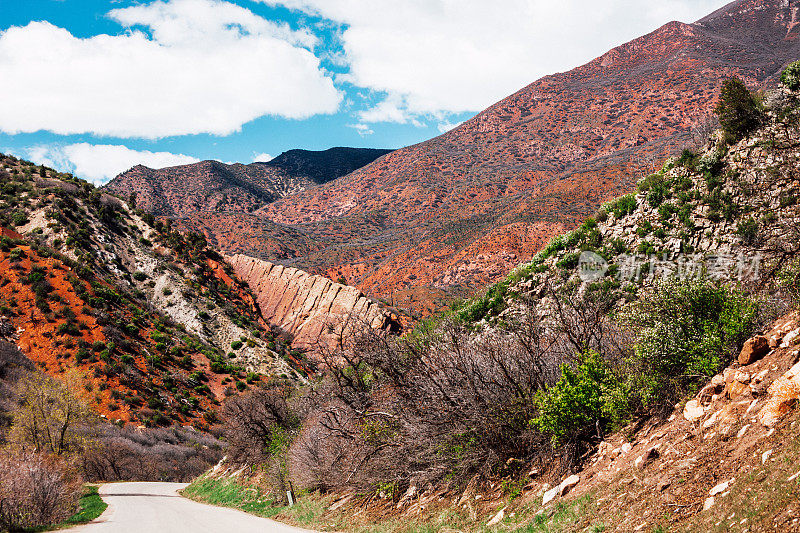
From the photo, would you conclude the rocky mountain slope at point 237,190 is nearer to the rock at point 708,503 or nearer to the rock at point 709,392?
the rock at point 709,392

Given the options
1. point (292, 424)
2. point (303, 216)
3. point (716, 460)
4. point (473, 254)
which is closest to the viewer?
point (716, 460)

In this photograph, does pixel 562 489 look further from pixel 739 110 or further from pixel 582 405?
pixel 739 110

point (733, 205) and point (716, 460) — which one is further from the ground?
point (733, 205)

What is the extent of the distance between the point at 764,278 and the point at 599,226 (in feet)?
24.5

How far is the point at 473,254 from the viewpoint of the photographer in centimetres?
5378

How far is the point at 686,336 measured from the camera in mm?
6789

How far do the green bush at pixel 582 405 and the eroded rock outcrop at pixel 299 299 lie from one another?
38.2 metres

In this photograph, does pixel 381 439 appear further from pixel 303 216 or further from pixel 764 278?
pixel 303 216

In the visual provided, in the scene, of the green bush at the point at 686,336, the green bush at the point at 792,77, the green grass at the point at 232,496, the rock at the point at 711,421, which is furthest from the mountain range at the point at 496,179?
the rock at the point at 711,421

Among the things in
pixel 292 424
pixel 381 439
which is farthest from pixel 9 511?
pixel 381 439

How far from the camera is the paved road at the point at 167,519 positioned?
1176cm

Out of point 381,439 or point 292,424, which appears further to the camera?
point 292,424

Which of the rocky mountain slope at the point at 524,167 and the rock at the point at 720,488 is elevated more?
the rocky mountain slope at the point at 524,167

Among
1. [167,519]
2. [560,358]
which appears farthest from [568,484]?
[167,519]
